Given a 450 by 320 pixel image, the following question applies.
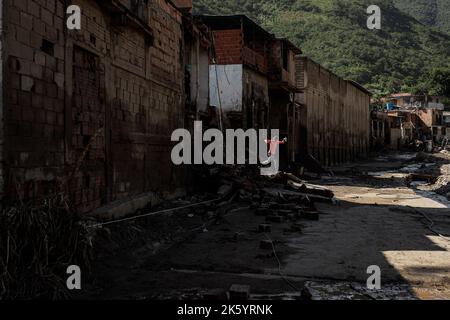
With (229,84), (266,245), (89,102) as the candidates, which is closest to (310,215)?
(266,245)

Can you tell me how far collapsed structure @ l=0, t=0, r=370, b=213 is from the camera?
5770 mm

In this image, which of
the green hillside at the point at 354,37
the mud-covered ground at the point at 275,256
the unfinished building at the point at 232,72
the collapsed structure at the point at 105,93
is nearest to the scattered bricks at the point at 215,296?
the mud-covered ground at the point at 275,256

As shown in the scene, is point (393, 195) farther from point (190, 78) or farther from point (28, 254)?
point (28, 254)

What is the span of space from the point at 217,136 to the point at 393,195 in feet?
21.1

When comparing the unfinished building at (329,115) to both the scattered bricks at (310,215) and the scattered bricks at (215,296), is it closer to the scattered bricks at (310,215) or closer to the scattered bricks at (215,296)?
the scattered bricks at (310,215)

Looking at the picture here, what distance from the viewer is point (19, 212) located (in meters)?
4.98

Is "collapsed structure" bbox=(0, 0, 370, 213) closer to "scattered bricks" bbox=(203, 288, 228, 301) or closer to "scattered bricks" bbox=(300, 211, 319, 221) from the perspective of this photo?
"scattered bricks" bbox=(203, 288, 228, 301)

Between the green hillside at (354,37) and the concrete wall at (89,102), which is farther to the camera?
the green hillside at (354,37)

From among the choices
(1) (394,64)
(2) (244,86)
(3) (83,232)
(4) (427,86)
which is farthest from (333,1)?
(3) (83,232)

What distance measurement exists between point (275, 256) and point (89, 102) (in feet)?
13.2

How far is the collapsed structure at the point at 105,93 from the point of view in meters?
5.77

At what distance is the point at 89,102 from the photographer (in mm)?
7824

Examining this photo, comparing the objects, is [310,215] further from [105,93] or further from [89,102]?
[89,102]

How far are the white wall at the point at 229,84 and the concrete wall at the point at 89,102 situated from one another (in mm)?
6931
